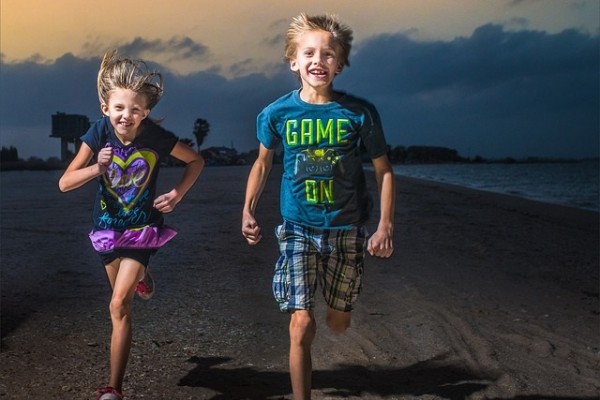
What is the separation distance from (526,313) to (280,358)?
3.17 metres

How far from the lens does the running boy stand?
3.96 m

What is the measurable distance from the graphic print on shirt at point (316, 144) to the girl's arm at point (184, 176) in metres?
0.60

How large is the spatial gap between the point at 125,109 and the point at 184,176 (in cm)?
52

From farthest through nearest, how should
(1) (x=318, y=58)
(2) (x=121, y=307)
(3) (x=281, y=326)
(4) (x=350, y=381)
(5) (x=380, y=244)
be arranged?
1. (3) (x=281, y=326)
2. (4) (x=350, y=381)
3. (2) (x=121, y=307)
4. (5) (x=380, y=244)
5. (1) (x=318, y=58)

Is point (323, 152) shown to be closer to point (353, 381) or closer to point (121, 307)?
point (121, 307)

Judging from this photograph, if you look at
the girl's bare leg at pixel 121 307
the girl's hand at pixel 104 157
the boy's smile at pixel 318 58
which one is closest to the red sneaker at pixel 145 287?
the girl's bare leg at pixel 121 307

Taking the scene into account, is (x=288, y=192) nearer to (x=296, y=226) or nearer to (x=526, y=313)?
(x=296, y=226)

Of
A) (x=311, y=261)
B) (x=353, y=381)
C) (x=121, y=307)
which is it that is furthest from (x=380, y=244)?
(x=353, y=381)

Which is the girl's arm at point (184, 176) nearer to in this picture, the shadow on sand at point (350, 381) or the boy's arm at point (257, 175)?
the boy's arm at point (257, 175)

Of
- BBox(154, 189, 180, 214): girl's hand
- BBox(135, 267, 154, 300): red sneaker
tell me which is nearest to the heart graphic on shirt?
BBox(154, 189, 180, 214): girl's hand

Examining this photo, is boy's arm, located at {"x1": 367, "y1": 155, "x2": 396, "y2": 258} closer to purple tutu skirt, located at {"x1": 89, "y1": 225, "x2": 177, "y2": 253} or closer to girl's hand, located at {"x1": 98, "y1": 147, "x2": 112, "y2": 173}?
purple tutu skirt, located at {"x1": 89, "y1": 225, "x2": 177, "y2": 253}

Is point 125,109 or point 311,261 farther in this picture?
point 311,261

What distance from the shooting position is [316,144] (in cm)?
396

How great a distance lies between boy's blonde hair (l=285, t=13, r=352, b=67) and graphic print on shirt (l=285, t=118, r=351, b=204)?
34 cm
